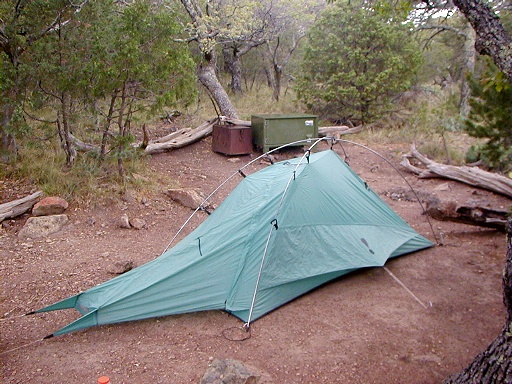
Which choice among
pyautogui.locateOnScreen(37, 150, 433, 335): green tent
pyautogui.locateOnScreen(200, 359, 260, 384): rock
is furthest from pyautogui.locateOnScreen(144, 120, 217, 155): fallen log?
pyautogui.locateOnScreen(200, 359, 260, 384): rock

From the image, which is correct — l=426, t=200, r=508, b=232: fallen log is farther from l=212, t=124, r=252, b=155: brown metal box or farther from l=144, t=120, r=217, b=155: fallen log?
l=144, t=120, r=217, b=155: fallen log

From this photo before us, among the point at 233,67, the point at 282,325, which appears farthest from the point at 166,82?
the point at 233,67

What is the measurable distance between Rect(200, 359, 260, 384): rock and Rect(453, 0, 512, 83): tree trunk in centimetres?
278

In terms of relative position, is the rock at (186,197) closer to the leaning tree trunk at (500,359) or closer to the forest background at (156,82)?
the forest background at (156,82)

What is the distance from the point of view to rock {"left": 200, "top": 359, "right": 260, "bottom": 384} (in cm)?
349

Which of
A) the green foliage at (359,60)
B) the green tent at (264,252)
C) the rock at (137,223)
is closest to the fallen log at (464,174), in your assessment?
the green foliage at (359,60)

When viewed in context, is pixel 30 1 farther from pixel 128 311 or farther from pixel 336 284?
pixel 336 284

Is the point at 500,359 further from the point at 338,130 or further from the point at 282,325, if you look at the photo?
the point at 338,130

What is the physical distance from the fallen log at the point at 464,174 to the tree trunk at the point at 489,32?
5.55m

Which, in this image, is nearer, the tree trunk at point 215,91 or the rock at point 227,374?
the rock at point 227,374

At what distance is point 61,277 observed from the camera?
18.9 feet

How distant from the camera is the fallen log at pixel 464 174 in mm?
8719

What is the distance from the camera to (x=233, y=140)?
10.7m

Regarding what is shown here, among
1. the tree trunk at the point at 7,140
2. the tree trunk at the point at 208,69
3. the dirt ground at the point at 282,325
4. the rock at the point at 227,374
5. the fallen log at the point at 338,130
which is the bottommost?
the dirt ground at the point at 282,325
